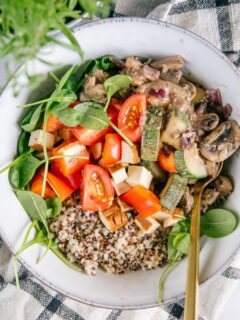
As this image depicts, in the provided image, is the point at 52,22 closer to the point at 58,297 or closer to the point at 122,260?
the point at 122,260

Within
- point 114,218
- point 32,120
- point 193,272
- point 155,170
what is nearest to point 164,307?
point 193,272

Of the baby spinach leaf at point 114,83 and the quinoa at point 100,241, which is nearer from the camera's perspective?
the baby spinach leaf at point 114,83

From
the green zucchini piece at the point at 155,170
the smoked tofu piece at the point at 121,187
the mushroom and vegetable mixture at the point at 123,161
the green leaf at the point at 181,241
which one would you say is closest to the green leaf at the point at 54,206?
the mushroom and vegetable mixture at the point at 123,161

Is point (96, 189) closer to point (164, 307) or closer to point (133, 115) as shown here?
point (133, 115)

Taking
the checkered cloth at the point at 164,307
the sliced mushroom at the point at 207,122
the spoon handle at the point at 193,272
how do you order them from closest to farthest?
the spoon handle at the point at 193,272, the sliced mushroom at the point at 207,122, the checkered cloth at the point at 164,307

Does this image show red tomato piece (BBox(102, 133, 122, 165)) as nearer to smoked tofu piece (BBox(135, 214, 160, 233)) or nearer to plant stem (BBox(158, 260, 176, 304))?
smoked tofu piece (BBox(135, 214, 160, 233))

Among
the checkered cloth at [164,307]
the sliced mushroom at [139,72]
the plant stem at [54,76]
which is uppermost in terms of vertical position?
the plant stem at [54,76]

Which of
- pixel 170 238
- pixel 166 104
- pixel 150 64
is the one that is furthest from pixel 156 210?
pixel 150 64

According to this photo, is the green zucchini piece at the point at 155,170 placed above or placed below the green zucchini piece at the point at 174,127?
below

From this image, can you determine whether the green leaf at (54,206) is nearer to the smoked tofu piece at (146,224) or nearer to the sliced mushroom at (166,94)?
the smoked tofu piece at (146,224)
